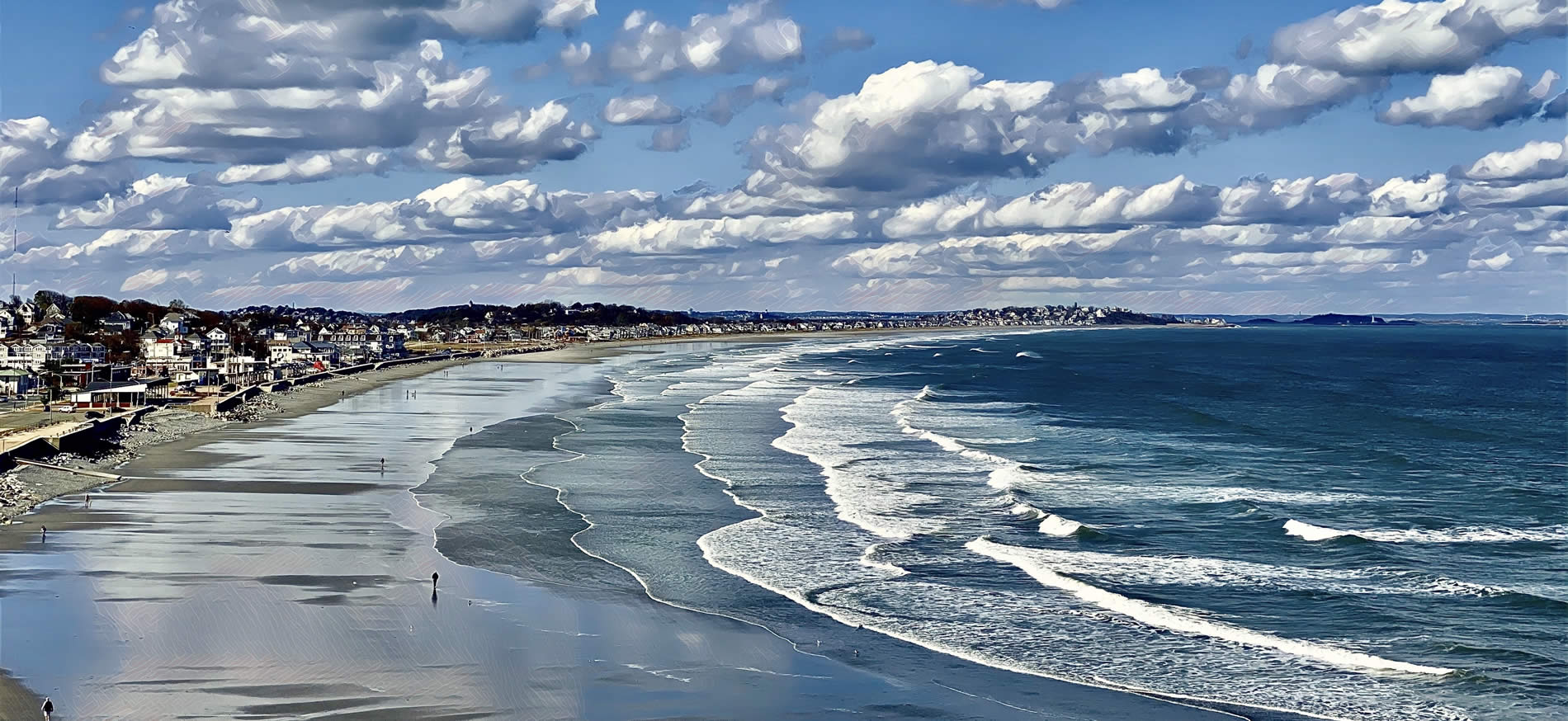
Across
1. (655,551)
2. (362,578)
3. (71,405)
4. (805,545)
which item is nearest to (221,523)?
(362,578)

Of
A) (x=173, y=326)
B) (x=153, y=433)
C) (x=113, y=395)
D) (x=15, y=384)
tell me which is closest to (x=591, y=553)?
(x=153, y=433)

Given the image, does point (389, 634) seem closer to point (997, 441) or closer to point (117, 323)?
point (997, 441)

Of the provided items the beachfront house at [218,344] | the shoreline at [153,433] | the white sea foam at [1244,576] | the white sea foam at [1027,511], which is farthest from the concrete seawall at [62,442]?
the beachfront house at [218,344]

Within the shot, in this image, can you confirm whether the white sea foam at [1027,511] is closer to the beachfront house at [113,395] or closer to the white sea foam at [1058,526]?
the white sea foam at [1058,526]

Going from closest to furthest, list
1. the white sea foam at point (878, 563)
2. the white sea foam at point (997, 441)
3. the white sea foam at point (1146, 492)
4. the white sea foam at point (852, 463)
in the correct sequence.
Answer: the white sea foam at point (878, 563), the white sea foam at point (852, 463), the white sea foam at point (1146, 492), the white sea foam at point (997, 441)

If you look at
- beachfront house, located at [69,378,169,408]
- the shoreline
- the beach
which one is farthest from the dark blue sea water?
beachfront house, located at [69,378,169,408]
